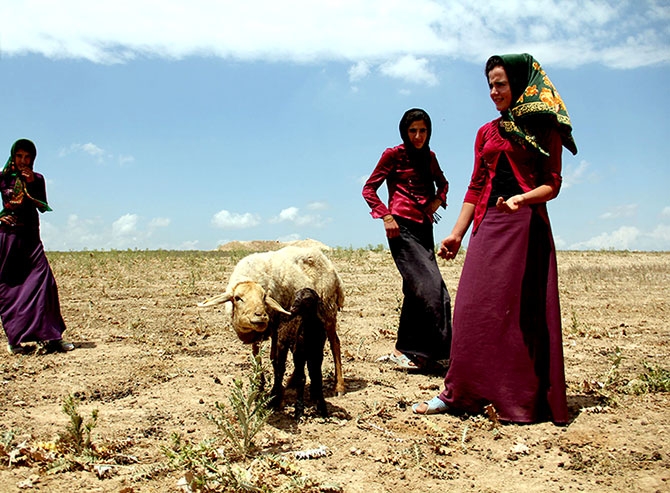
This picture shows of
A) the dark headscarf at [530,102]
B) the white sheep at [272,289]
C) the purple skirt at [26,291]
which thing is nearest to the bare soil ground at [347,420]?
the purple skirt at [26,291]

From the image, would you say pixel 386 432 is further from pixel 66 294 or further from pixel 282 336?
pixel 66 294

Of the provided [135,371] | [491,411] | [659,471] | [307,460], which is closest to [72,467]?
[307,460]

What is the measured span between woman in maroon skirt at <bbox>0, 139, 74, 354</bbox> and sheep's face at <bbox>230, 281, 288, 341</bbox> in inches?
150

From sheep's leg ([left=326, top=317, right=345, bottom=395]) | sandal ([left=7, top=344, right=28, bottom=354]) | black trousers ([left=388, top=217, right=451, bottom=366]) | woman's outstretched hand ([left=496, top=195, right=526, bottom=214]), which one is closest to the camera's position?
woman's outstretched hand ([left=496, top=195, right=526, bottom=214])

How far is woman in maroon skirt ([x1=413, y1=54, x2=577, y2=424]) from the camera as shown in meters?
3.98

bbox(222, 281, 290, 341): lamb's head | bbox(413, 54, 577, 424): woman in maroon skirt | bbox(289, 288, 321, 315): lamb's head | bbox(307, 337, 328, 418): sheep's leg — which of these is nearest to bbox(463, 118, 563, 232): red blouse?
bbox(413, 54, 577, 424): woman in maroon skirt

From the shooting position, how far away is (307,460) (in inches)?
138

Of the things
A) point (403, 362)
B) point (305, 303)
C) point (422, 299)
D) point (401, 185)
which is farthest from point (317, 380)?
point (401, 185)

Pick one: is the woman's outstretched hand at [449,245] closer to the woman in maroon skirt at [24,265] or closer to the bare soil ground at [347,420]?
the bare soil ground at [347,420]

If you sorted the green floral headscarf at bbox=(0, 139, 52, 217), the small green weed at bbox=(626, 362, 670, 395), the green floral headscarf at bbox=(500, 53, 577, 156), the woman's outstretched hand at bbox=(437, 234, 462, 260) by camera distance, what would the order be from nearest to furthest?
the green floral headscarf at bbox=(500, 53, 577, 156), the woman's outstretched hand at bbox=(437, 234, 462, 260), the small green weed at bbox=(626, 362, 670, 395), the green floral headscarf at bbox=(0, 139, 52, 217)

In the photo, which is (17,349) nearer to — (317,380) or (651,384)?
(317,380)

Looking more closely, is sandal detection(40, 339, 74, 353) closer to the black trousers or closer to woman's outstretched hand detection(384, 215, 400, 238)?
the black trousers

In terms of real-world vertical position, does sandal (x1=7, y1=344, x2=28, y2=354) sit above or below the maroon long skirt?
below

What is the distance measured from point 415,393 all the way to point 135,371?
8.98ft
